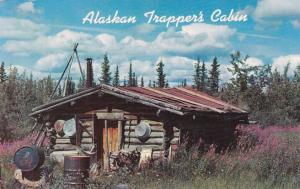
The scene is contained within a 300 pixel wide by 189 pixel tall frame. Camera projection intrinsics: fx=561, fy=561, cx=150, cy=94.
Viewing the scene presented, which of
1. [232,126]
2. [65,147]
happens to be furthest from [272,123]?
[65,147]

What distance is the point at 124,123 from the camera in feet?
59.3

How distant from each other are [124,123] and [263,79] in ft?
93.2

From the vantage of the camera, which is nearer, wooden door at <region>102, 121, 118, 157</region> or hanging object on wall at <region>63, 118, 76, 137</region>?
wooden door at <region>102, 121, 118, 157</region>

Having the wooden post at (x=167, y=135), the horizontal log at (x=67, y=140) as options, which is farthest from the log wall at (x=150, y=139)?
the horizontal log at (x=67, y=140)

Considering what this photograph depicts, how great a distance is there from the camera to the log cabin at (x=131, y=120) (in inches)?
671

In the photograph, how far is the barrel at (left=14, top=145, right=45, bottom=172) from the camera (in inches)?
546

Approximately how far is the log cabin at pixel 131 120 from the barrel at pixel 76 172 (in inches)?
190

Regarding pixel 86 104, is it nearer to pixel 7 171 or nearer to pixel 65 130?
pixel 65 130

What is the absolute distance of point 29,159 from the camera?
14.0m

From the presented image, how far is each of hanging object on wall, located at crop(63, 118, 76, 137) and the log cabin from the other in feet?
0.22

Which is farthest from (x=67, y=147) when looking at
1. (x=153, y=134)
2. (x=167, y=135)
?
(x=167, y=135)

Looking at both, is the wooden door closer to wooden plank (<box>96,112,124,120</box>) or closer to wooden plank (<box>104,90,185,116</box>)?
wooden plank (<box>96,112,124,120</box>)

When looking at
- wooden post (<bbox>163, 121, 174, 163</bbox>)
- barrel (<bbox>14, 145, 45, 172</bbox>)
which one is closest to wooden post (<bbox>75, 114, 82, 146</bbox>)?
wooden post (<bbox>163, 121, 174, 163</bbox>)

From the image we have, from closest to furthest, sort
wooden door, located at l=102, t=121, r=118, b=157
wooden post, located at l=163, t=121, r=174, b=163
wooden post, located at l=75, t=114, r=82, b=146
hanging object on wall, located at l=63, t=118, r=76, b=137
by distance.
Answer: wooden post, located at l=163, t=121, r=174, b=163, wooden door, located at l=102, t=121, r=118, b=157, wooden post, located at l=75, t=114, r=82, b=146, hanging object on wall, located at l=63, t=118, r=76, b=137
